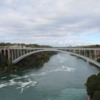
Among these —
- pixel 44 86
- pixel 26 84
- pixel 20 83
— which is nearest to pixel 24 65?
pixel 20 83

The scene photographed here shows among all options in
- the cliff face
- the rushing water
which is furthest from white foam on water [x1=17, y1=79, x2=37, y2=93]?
the cliff face

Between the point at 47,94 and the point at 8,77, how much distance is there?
437 inches

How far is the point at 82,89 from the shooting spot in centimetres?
2556

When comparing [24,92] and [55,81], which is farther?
[55,81]

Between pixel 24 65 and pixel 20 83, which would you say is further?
pixel 24 65

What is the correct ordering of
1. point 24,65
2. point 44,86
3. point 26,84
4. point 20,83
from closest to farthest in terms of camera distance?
1. point 44,86
2. point 26,84
3. point 20,83
4. point 24,65

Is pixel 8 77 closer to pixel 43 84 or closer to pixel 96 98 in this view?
pixel 43 84

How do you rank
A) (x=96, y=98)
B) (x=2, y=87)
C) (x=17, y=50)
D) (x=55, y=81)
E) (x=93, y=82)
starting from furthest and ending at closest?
1. (x=17, y=50)
2. (x=55, y=81)
3. (x=2, y=87)
4. (x=93, y=82)
5. (x=96, y=98)

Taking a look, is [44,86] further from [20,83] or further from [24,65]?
[24,65]

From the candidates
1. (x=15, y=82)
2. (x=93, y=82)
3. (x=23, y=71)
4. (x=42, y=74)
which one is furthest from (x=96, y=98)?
(x=23, y=71)

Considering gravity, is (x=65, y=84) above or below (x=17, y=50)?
below

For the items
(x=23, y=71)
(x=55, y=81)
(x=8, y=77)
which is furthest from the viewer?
(x=23, y=71)

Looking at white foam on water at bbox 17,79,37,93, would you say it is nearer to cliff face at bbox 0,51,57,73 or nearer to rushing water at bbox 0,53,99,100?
rushing water at bbox 0,53,99,100

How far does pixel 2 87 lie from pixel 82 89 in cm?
818
